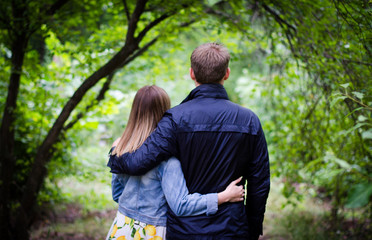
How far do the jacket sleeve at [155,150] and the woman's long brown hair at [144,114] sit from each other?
0.15 meters

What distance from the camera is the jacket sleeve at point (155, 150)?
4.81 ft

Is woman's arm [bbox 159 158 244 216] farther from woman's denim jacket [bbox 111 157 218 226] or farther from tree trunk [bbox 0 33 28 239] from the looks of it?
tree trunk [bbox 0 33 28 239]

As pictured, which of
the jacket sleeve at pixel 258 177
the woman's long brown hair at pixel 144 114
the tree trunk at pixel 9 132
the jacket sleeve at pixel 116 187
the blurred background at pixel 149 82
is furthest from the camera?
the tree trunk at pixel 9 132

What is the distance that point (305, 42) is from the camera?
283cm

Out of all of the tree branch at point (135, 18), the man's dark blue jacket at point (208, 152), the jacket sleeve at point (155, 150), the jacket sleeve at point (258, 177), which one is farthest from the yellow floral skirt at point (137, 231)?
the tree branch at point (135, 18)

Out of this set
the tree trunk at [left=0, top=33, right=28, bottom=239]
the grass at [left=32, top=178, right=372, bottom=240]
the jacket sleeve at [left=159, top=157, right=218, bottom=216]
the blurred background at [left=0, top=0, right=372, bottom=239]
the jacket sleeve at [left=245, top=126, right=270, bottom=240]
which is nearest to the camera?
the jacket sleeve at [left=159, top=157, right=218, bottom=216]

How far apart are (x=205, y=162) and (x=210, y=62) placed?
0.52 meters

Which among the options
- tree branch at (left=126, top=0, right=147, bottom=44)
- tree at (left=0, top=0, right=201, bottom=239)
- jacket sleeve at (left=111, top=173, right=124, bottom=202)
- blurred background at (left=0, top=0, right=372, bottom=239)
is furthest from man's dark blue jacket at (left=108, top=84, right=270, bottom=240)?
tree at (left=0, top=0, right=201, bottom=239)

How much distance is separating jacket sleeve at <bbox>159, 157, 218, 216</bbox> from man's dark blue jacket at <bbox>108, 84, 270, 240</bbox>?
4 cm

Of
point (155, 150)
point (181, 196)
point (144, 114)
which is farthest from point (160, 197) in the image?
point (144, 114)

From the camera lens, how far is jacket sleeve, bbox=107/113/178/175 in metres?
1.47

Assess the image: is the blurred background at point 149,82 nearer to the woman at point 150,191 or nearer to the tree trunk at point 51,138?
the tree trunk at point 51,138

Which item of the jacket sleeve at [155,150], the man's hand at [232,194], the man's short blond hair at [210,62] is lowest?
the man's hand at [232,194]

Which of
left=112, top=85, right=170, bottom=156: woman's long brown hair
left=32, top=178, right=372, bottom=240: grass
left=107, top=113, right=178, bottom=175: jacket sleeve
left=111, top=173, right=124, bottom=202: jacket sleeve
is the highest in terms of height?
left=112, top=85, right=170, bottom=156: woman's long brown hair
